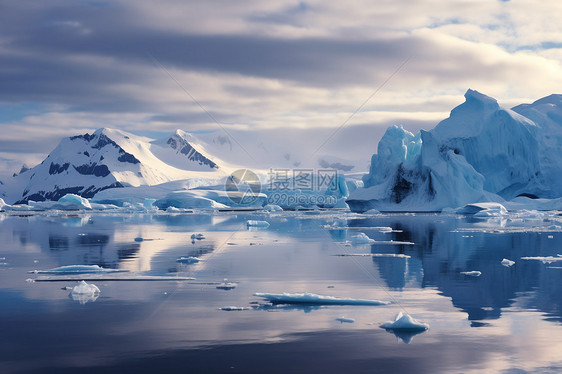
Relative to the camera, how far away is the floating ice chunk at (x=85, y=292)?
11.8 meters

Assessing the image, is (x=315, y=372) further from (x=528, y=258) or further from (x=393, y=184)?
(x=393, y=184)

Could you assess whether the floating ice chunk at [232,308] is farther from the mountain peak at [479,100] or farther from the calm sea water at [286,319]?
the mountain peak at [479,100]

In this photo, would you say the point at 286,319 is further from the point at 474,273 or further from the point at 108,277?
the point at 474,273

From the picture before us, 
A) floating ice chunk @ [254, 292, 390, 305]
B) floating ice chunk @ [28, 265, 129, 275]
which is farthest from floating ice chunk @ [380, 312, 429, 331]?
floating ice chunk @ [28, 265, 129, 275]

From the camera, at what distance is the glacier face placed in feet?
168

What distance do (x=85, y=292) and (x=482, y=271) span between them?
29.8ft

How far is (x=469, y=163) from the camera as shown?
2185 inches

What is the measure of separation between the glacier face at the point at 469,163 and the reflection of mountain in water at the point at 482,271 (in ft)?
84.7

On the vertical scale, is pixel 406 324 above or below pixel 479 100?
below

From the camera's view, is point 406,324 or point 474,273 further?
point 474,273

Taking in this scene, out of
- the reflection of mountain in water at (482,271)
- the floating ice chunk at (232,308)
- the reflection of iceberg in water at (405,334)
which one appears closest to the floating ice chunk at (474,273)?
the reflection of mountain in water at (482,271)

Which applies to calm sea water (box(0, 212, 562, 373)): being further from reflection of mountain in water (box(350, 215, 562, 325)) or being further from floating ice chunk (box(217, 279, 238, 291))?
floating ice chunk (box(217, 279, 238, 291))

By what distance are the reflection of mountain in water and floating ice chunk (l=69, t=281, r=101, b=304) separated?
5.80 meters

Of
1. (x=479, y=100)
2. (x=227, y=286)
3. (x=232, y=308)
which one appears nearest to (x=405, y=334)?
(x=232, y=308)
